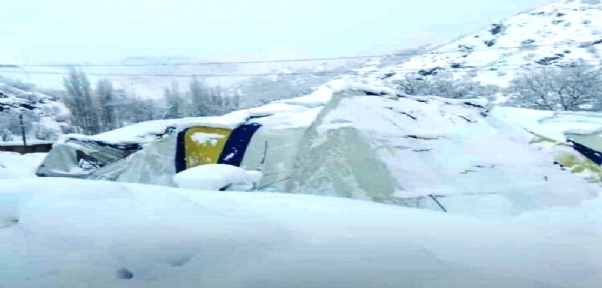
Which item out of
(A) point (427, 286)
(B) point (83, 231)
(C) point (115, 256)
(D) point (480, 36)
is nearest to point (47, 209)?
(B) point (83, 231)

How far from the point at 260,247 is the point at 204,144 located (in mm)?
3632

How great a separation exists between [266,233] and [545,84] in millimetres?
20728

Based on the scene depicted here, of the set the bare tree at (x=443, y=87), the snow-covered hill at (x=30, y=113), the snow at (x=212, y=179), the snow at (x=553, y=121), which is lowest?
the snow-covered hill at (x=30, y=113)

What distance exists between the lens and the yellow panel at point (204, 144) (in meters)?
4.77

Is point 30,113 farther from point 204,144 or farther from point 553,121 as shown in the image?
point 553,121

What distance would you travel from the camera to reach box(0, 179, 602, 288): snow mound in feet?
4.00

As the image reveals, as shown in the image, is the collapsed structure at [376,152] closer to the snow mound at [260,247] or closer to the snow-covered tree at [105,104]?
the snow mound at [260,247]

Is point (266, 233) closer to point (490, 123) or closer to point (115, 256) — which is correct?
point (115, 256)

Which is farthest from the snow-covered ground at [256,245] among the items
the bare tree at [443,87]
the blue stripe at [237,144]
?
the bare tree at [443,87]

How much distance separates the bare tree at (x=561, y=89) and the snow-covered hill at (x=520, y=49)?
1036mm

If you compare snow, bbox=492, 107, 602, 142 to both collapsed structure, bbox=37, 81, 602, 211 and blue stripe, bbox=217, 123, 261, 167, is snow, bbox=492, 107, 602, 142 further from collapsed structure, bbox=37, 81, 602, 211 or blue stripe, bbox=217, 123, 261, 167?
blue stripe, bbox=217, 123, 261, 167

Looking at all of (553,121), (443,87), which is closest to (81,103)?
(443,87)

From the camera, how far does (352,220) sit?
164 centimetres

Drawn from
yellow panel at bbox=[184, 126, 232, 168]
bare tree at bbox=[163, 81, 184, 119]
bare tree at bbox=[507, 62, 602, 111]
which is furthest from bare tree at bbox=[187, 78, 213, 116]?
yellow panel at bbox=[184, 126, 232, 168]
